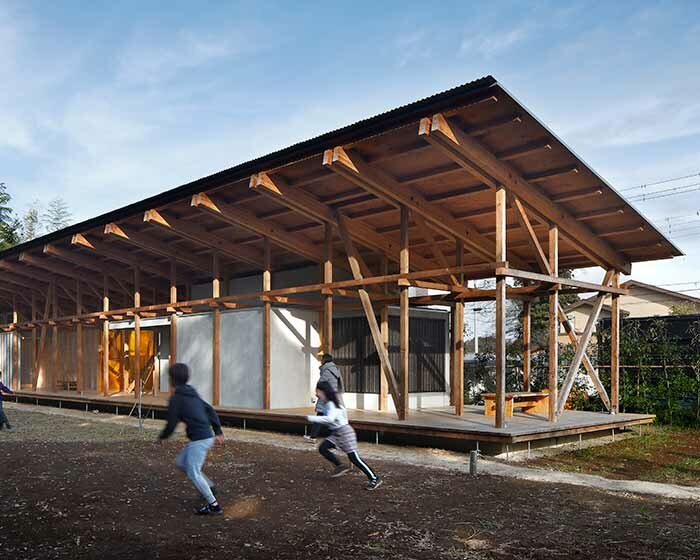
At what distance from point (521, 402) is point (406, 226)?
14.6 ft

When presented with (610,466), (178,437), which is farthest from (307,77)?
(610,466)

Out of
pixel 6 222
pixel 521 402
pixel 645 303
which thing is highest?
pixel 6 222

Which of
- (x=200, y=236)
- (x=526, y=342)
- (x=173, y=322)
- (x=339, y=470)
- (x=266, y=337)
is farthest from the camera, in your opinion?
(x=173, y=322)

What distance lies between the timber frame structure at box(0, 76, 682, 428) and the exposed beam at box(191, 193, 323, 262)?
1.3 inches

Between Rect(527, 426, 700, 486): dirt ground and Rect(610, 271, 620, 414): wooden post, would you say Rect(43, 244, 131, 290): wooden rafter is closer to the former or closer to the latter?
Rect(610, 271, 620, 414): wooden post

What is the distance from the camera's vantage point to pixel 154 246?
59.0ft

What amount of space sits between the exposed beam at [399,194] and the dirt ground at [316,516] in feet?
15.3

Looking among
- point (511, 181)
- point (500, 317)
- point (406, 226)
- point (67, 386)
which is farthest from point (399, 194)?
point (67, 386)

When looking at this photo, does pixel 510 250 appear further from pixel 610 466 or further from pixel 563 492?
pixel 563 492

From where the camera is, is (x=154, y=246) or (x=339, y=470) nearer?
(x=339, y=470)

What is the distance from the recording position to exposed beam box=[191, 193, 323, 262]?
14.2m

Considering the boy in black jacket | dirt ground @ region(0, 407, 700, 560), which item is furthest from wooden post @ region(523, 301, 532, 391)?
the boy in black jacket

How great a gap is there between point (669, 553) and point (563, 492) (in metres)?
2.56

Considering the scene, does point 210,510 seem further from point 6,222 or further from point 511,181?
point 6,222
